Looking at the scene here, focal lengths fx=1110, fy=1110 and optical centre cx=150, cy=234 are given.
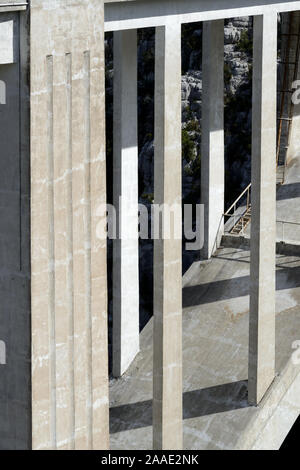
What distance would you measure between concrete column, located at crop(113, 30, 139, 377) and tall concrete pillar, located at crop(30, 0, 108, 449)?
36.6 feet

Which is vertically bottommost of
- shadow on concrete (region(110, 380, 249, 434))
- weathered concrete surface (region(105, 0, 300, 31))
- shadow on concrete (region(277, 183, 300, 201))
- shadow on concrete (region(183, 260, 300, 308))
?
shadow on concrete (region(110, 380, 249, 434))

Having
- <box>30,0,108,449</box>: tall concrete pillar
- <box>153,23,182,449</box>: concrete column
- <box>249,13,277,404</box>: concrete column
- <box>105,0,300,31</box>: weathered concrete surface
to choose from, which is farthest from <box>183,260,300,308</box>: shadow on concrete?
<box>30,0,108,449</box>: tall concrete pillar

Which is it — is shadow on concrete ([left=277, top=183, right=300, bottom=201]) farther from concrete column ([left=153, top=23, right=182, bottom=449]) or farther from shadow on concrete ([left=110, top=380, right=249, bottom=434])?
concrete column ([left=153, top=23, right=182, bottom=449])

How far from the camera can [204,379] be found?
95.8 ft

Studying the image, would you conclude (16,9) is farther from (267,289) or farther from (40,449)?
(267,289)

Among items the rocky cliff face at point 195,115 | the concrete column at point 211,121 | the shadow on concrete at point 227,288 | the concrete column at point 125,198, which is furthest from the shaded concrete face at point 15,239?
the rocky cliff face at point 195,115

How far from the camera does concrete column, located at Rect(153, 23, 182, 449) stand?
23562 millimetres

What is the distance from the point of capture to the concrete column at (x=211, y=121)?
3253 centimetres

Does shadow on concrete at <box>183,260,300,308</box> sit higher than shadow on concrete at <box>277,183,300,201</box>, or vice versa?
shadow on concrete at <box>277,183,300,201</box>

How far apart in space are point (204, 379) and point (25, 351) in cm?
1230

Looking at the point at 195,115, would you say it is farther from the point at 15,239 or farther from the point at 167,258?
the point at 15,239

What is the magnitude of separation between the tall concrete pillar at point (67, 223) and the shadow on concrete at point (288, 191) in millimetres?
A: 18842

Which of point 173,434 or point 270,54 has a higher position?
point 270,54

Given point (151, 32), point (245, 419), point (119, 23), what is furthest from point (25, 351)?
point (151, 32)
